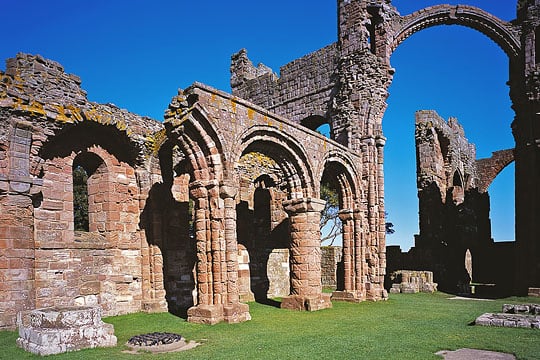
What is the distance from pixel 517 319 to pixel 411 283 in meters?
9.13

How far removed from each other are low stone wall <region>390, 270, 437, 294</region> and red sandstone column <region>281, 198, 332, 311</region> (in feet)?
20.0

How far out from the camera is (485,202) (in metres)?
28.5

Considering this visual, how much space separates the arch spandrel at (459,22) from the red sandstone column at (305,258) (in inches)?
313

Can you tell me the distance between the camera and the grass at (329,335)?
640 cm

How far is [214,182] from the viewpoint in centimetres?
967

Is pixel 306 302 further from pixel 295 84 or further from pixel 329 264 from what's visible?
pixel 295 84

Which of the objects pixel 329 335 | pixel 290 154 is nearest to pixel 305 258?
pixel 290 154

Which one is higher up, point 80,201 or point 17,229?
point 80,201

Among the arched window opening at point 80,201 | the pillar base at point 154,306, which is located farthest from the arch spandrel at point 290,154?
the arched window opening at point 80,201

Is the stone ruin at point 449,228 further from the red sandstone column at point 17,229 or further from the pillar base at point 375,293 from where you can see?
the red sandstone column at point 17,229

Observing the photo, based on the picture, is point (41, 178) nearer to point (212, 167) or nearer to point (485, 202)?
point (212, 167)

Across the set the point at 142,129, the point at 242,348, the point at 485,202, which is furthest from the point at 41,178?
the point at 485,202

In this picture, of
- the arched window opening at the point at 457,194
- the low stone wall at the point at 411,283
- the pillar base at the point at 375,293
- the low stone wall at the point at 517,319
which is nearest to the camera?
the low stone wall at the point at 517,319

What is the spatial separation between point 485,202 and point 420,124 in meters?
9.71
